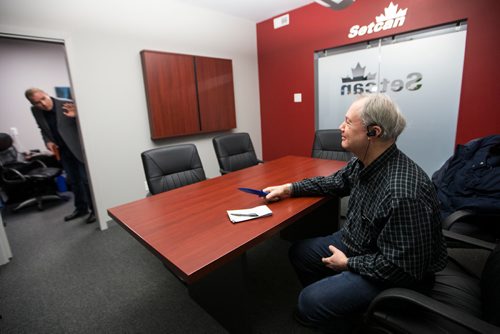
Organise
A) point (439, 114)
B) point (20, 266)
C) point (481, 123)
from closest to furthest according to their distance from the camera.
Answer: point (20, 266), point (481, 123), point (439, 114)

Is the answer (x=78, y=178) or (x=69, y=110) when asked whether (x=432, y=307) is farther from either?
(x=78, y=178)

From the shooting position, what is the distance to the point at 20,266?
7.38 feet

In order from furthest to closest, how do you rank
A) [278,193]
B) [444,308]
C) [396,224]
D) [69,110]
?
[69,110]
[278,193]
[396,224]
[444,308]

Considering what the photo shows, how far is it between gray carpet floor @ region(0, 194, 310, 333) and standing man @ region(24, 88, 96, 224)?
61 centimetres

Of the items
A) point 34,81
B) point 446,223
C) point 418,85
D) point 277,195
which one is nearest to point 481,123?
point 418,85

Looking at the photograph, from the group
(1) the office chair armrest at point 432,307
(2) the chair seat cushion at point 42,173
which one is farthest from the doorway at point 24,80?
(1) the office chair armrest at point 432,307

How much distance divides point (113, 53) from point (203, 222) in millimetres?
2456

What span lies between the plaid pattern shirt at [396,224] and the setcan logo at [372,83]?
2.42 meters

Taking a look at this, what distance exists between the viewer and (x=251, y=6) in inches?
138

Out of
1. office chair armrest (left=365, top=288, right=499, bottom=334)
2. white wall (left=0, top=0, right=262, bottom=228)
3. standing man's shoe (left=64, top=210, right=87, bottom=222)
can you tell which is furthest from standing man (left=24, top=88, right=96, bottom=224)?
office chair armrest (left=365, top=288, right=499, bottom=334)

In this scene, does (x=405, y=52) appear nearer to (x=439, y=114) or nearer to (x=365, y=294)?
(x=439, y=114)

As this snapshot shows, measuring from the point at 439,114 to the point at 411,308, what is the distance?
8.78 feet

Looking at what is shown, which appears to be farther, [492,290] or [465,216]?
[465,216]

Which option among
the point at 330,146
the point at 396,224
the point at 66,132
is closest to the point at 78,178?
the point at 66,132
